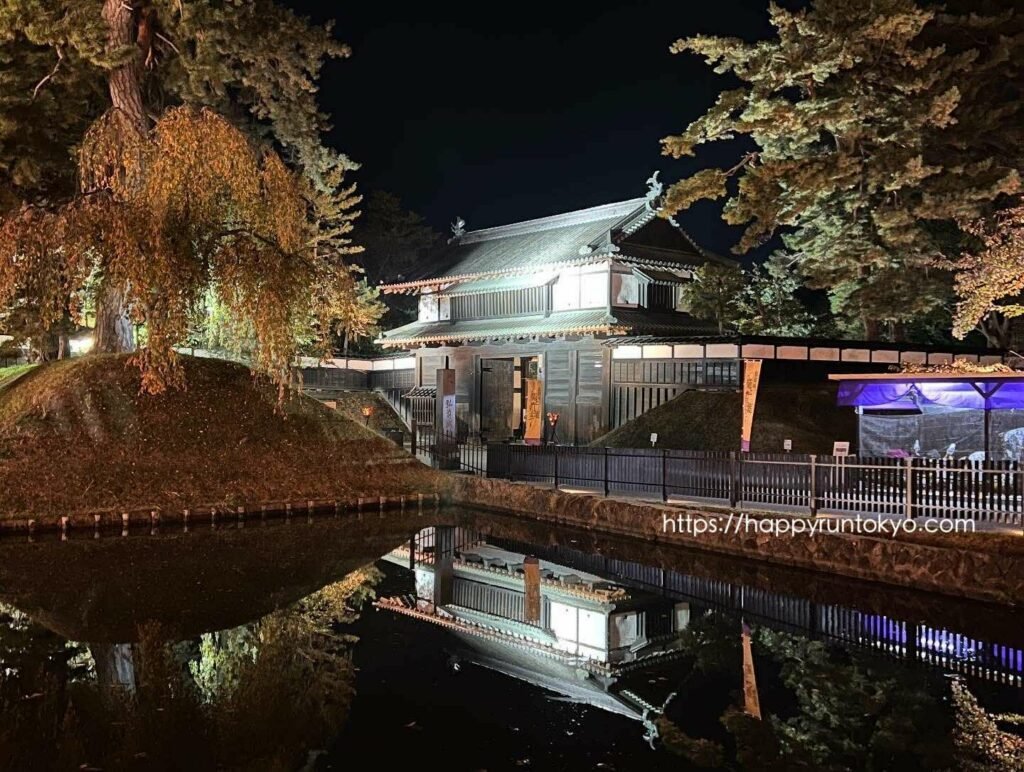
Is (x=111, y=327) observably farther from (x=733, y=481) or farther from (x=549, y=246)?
(x=733, y=481)

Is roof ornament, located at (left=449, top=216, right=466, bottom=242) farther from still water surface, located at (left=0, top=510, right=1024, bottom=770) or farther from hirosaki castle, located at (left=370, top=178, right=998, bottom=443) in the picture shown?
still water surface, located at (left=0, top=510, right=1024, bottom=770)

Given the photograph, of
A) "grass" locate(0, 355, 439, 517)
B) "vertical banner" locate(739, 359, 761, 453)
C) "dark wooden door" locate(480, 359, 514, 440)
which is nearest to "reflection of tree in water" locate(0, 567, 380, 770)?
"grass" locate(0, 355, 439, 517)

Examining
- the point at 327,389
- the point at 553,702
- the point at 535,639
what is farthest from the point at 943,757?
the point at 327,389

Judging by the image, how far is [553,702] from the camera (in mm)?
7949

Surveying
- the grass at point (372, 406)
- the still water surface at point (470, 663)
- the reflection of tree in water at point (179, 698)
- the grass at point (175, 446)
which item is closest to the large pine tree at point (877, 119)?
the still water surface at point (470, 663)

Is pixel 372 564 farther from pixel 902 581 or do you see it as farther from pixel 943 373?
pixel 943 373

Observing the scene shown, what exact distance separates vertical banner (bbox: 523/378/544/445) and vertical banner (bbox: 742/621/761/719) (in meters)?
18.8

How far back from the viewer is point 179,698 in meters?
7.54

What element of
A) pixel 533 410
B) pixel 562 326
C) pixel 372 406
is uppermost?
pixel 562 326

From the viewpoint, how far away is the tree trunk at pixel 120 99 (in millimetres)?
20688

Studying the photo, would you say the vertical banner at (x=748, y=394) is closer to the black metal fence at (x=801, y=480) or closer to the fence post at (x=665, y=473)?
the black metal fence at (x=801, y=480)

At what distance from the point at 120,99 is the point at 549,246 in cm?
1424

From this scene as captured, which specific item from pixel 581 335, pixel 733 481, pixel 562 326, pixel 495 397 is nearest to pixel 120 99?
pixel 562 326

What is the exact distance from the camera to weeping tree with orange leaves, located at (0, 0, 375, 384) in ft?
53.1
